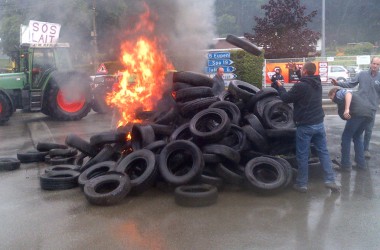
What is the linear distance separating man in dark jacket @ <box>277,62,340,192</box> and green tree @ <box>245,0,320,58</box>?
22.3 metres

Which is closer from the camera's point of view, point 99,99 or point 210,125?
point 210,125

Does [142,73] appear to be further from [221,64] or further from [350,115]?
[221,64]

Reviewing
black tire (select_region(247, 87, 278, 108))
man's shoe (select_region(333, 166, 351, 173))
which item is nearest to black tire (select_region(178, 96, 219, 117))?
black tire (select_region(247, 87, 278, 108))

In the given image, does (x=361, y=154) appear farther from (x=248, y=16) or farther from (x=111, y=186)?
(x=248, y=16)

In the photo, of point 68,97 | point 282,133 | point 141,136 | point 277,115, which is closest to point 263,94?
point 277,115

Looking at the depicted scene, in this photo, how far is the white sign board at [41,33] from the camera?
51.0ft

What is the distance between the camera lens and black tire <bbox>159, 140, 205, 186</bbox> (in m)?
6.48

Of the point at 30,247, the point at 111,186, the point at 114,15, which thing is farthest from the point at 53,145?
the point at 30,247

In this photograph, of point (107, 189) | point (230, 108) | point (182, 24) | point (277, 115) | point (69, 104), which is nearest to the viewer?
point (107, 189)

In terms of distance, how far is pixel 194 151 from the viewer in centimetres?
667

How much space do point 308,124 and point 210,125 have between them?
2017 millimetres

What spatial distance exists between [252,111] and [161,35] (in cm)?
364

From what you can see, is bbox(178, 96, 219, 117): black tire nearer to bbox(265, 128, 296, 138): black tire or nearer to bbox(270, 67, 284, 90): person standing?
bbox(270, 67, 284, 90): person standing

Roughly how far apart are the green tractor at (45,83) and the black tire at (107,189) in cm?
976
